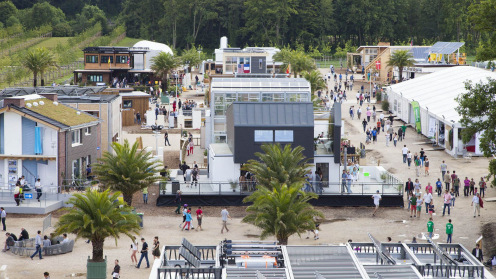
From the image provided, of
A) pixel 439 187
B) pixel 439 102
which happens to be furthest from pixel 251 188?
pixel 439 102

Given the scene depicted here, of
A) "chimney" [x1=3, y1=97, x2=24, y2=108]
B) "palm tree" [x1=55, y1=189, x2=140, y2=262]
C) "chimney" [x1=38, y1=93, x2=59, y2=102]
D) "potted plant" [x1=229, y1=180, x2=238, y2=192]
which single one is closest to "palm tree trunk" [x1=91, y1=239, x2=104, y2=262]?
"palm tree" [x1=55, y1=189, x2=140, y2=262]

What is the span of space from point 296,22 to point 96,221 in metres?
124

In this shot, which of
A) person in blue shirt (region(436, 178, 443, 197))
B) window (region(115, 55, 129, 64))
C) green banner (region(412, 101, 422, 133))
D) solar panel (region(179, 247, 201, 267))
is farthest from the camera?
window (region(115, 55, 129, 64))

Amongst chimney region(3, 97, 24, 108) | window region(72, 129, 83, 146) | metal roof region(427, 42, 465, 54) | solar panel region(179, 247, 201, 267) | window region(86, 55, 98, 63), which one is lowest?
solar panel region(179, 247, 201, 267)

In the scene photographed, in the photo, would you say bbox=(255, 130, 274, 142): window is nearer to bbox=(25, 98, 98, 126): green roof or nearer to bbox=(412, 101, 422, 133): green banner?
bbox=(25, 98, 98, 126): green roof

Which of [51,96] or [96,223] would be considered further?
[51,96]

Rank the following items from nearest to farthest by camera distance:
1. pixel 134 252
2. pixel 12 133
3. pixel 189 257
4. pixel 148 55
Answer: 1. pixel 189 257
2. pixel 134 252
3. pixel 12 133
4. pixel 148 55

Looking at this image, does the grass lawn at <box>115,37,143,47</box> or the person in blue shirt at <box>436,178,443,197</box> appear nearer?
the person in blue shirt at <box>436,178,443,197</box>

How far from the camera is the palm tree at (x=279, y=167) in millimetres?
39688

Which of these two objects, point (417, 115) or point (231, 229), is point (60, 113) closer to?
point (231, 229)

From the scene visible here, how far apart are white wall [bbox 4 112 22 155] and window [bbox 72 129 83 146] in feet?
9.79

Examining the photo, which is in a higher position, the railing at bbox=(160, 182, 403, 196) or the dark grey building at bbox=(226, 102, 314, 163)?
the dark grey building at bbox=(226, 102, 314, 163)

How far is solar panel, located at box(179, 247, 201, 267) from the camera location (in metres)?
22.8

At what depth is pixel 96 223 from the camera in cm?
3016
